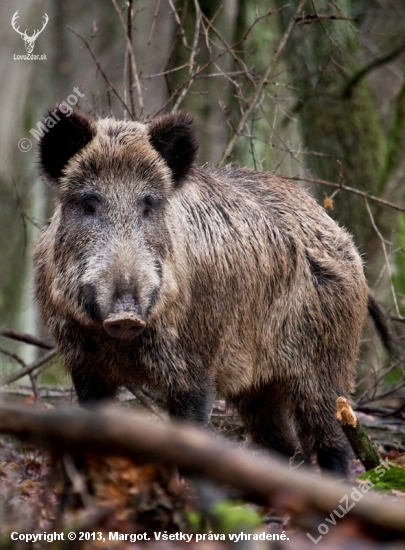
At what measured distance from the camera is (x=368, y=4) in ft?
38.2

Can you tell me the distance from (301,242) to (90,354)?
6.90ft

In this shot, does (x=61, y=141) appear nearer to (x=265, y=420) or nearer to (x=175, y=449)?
(x=265, y=420)

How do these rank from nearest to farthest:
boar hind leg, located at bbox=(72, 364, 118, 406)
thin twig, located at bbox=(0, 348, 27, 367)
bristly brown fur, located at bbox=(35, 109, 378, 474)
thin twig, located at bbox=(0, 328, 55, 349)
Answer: bristly brown fur, located at bbox=(35, 109, 378, 474) < boar hind leg, located at bbox=(72, 364, 118, 406) < thin twig, located at bbox=(0, 348, 27, 367) < thin twig, located at bbox=(0, 328, 55, 349)

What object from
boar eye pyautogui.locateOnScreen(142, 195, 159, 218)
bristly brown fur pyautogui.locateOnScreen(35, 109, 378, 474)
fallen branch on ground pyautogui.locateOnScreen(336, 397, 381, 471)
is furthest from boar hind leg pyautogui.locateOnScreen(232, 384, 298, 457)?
boar eye pyautogui.locateOnScreen(142, 195, 159, 218)

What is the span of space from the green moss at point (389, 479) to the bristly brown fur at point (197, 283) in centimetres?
104

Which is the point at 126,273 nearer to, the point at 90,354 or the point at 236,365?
the point at 90,354

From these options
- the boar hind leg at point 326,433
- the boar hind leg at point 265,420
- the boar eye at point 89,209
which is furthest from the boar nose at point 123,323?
the boar hind leg at point 265,420

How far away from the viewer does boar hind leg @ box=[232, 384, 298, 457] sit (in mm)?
6977

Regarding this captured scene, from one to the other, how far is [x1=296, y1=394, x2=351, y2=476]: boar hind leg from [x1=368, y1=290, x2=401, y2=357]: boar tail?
3.62 feet

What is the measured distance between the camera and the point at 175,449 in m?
2.09

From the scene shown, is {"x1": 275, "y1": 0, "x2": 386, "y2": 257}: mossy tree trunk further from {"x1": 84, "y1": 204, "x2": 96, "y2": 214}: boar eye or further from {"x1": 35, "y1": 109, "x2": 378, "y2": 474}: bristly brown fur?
{"x1": 84, "y1": 204, "x2": 96, "y2": 214}: boar eye

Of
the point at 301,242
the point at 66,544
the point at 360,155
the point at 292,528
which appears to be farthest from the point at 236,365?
the point at 360,155

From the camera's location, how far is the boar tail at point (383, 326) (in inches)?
292

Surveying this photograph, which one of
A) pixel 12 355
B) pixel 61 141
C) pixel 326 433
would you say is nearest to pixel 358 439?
pixel 326 433
